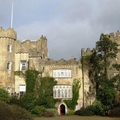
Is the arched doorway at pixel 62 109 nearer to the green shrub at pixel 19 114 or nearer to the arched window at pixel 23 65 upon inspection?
the arched window at pixel 23 65

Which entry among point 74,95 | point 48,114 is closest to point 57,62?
point 74,95

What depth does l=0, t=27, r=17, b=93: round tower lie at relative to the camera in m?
42.3

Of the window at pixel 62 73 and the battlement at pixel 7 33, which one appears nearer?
the battlement at pixel 7 33

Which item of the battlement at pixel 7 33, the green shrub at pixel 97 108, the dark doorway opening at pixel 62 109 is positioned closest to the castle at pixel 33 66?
the battlement at pixel 7 33

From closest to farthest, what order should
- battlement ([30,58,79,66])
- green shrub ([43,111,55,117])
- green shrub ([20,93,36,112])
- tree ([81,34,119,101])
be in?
green shrub ([43,111,55,117]) < green shrub ([20,93,36,112]) < tree ([81,34,119,101]) < battlement ([30,58,79,66])

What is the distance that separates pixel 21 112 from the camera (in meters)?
26.6

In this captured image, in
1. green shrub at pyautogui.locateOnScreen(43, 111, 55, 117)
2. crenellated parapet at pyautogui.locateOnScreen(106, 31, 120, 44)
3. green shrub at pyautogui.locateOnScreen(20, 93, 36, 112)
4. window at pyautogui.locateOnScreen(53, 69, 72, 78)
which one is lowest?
green shrub at pyautogui.locateOnScreen(43, 111, 55, 117)

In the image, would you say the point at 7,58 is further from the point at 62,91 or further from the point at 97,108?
the point at 97,108


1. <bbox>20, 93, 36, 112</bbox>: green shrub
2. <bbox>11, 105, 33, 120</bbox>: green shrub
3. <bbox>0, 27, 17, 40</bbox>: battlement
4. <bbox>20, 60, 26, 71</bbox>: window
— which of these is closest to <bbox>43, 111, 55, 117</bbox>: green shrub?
<bbox>20, 93, 36, 112</bbox>: green shrub

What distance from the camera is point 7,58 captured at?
142 ft

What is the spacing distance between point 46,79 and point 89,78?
7824 millimetres

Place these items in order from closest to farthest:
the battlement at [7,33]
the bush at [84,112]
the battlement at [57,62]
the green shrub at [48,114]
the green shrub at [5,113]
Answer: the green shrub at [5,113] < the green shrub at [48,114] < the bush at [84,112] < the battlement at [7,33] < the battlement at [57,62]

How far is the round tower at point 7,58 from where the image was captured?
42344mm

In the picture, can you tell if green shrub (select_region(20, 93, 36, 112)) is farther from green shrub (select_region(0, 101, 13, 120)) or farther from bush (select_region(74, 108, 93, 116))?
green shrub (select_region(0, 101, 13, 120))
